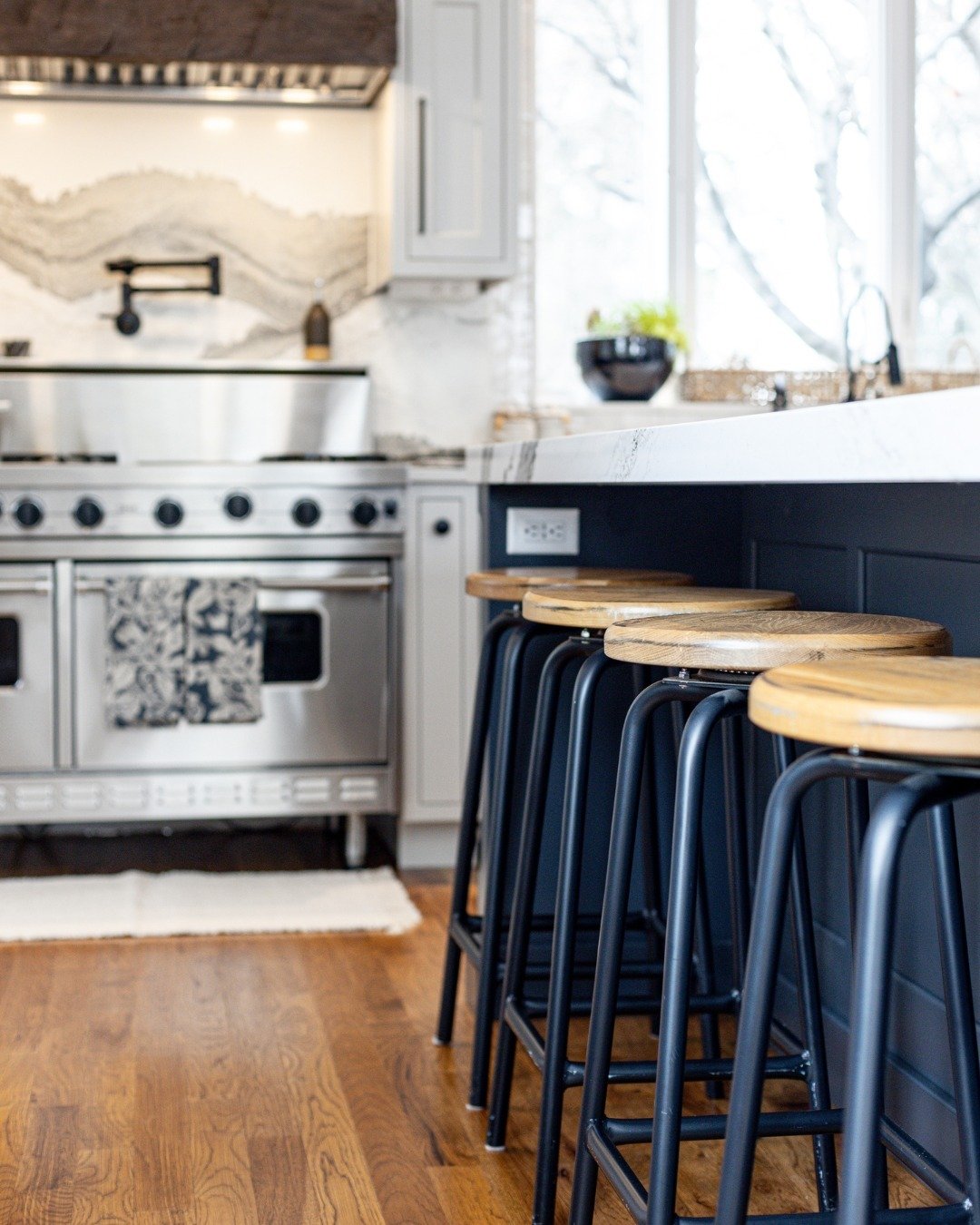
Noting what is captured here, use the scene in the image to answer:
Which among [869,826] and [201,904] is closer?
[869,826]

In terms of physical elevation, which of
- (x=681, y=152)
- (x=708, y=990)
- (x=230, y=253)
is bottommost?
(x=708, y=990)

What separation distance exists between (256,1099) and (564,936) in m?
0.73

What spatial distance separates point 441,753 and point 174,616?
72 centimetres

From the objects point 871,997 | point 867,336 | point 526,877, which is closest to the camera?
point 871,997

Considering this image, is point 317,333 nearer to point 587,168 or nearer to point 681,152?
point 587,168

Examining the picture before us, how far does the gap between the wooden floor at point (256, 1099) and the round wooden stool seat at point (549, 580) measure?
744 millimetres

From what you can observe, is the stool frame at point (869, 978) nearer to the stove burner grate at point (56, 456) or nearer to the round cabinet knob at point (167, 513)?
the round cabinet knob at point (167, 513)

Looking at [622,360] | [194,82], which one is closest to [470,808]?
[622,360]

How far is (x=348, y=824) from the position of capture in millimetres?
3689

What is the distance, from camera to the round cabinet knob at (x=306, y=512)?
3.60m

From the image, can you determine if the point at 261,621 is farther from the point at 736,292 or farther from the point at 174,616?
the point at 736,292

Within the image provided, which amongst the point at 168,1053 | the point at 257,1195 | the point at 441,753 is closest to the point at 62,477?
the point at 441,753

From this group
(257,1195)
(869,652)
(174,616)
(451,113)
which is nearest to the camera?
(869,652)

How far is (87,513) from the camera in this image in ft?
11.6
